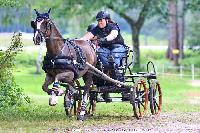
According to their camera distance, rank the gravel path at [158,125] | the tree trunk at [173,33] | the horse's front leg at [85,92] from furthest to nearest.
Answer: the tree trunk at [173,33] → the horse's front leg at [85,92] → the gravel path at [158,125]

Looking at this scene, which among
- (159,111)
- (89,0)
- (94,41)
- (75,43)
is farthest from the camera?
(89,0)

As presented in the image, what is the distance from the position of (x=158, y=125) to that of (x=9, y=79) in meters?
4.56

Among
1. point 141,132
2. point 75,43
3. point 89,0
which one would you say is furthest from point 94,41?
point 89,0

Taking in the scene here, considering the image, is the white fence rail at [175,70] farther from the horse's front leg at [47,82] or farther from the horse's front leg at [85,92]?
the horse's front leg at [47,82]

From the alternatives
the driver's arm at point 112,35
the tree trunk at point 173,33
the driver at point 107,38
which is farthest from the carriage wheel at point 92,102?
the tree trunk at point 173,33

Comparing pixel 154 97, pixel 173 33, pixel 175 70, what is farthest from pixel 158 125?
pixel 173 33

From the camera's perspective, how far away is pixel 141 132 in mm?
13961

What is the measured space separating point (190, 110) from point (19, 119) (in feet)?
19.4

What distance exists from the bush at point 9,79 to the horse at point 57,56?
1.60 metres

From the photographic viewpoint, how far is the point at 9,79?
18062 mm

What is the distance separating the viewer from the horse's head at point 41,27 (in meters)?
15.0

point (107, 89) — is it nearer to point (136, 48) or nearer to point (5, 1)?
point (5, 1)

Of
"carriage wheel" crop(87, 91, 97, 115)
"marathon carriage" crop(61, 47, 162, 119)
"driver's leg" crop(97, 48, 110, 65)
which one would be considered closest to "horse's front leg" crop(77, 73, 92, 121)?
"marathon carriage" crop(61, 47, 162, 119)

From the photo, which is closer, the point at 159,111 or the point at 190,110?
the point at 159,111
